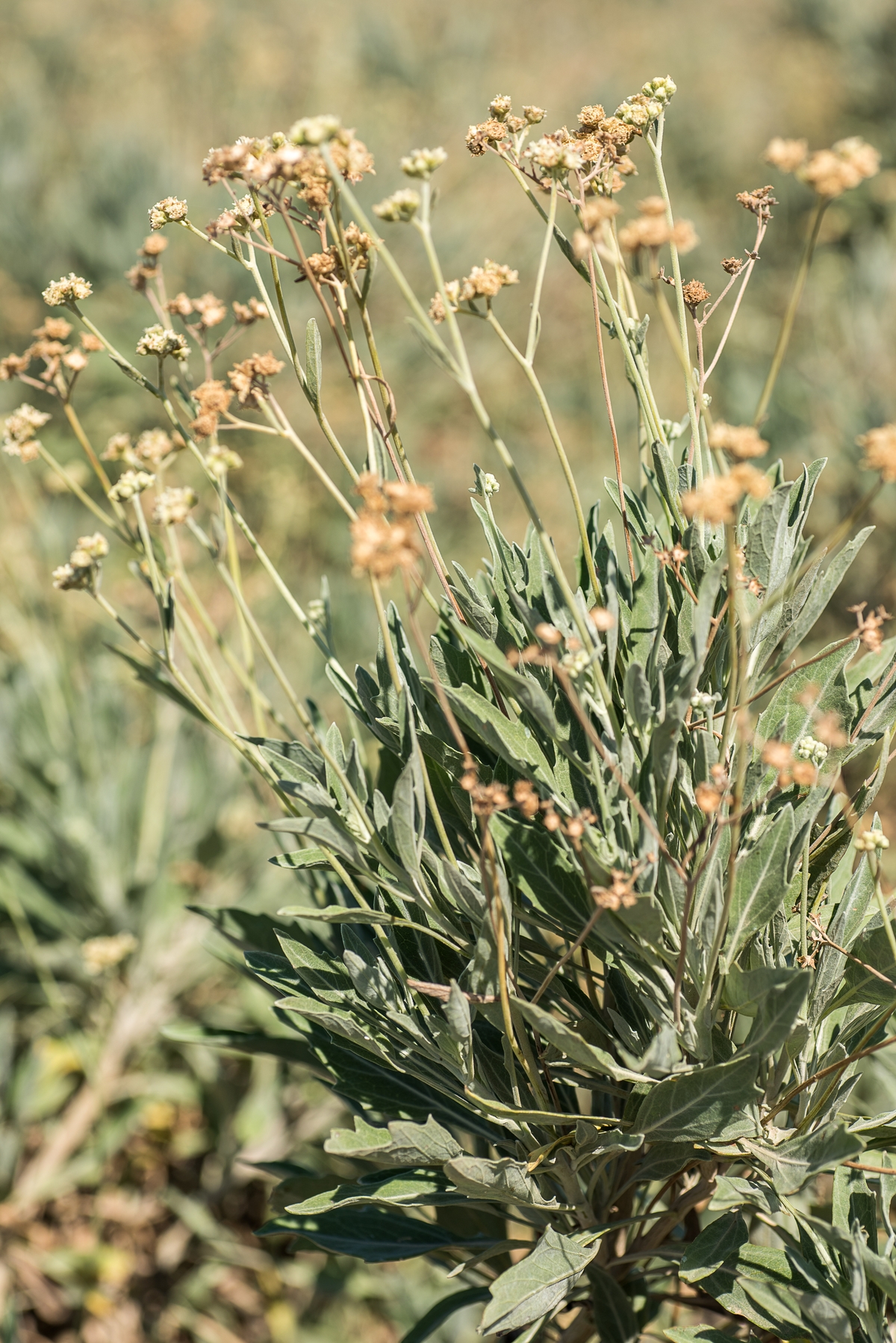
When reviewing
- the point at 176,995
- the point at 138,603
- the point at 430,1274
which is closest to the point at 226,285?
the point at 138,603

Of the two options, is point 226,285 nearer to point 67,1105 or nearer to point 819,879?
point 67,1105

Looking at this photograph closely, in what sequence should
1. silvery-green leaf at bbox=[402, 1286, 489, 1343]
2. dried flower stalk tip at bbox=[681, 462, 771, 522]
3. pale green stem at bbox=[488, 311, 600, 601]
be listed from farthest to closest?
silvery-green leaf at bbox=[402, 1286, 489, 1343]
pale green stem at bbox=[488, 311, 600, 601]
dried flower stalk tip at bbox=[681, 462, 771, 522]

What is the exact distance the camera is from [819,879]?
90 centimetres

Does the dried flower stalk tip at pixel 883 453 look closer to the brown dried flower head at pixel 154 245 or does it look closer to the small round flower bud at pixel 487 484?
the small round flower bud at pixel 487 484

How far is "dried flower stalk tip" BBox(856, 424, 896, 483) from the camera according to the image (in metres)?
0.59

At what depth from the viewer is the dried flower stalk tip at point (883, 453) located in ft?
1.92

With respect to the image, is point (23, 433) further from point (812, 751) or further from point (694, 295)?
point (812, 751)

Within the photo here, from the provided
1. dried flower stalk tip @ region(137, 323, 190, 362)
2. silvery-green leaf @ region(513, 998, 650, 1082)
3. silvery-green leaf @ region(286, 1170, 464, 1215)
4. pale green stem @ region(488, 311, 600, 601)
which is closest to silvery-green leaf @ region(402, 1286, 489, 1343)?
silvery-green leaf @ region(286, 1170, 464, 1215)

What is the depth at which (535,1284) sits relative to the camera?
722 millimetres

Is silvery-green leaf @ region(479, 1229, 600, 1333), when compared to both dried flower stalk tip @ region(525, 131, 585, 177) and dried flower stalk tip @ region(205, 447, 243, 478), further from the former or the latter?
dried flower stalk tip @ region(525, 131, 585, 177)

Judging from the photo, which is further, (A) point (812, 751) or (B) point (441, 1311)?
(B) point (441, 1311)

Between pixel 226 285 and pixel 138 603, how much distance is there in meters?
1.49

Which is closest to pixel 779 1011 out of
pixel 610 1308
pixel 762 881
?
pixel 762 881

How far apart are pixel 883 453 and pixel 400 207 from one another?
0.38m
